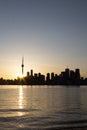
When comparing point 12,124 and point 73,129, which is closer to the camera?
point 73,129

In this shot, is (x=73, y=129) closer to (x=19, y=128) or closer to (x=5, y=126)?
(x=19, y=128)

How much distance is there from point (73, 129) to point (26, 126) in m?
12.0

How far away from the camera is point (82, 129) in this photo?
48781 millimetres

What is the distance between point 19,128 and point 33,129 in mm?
3613

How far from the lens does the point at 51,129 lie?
51406 mm

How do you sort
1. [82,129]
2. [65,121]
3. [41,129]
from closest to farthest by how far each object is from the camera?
[82,129] < [41,129] < [65,121]

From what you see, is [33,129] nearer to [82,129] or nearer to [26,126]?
[26,126]

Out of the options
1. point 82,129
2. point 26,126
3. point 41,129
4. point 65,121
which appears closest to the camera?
point 82,129

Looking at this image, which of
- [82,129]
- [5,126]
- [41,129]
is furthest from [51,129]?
[5,126]

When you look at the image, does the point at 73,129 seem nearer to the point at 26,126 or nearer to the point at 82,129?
the point at 82,129

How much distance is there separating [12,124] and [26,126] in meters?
4.96

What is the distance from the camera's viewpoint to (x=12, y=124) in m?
61.0

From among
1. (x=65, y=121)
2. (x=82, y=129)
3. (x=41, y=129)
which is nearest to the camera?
(x=82, y=129)

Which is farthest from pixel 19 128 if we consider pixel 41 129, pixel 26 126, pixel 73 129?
pixel 73 129
